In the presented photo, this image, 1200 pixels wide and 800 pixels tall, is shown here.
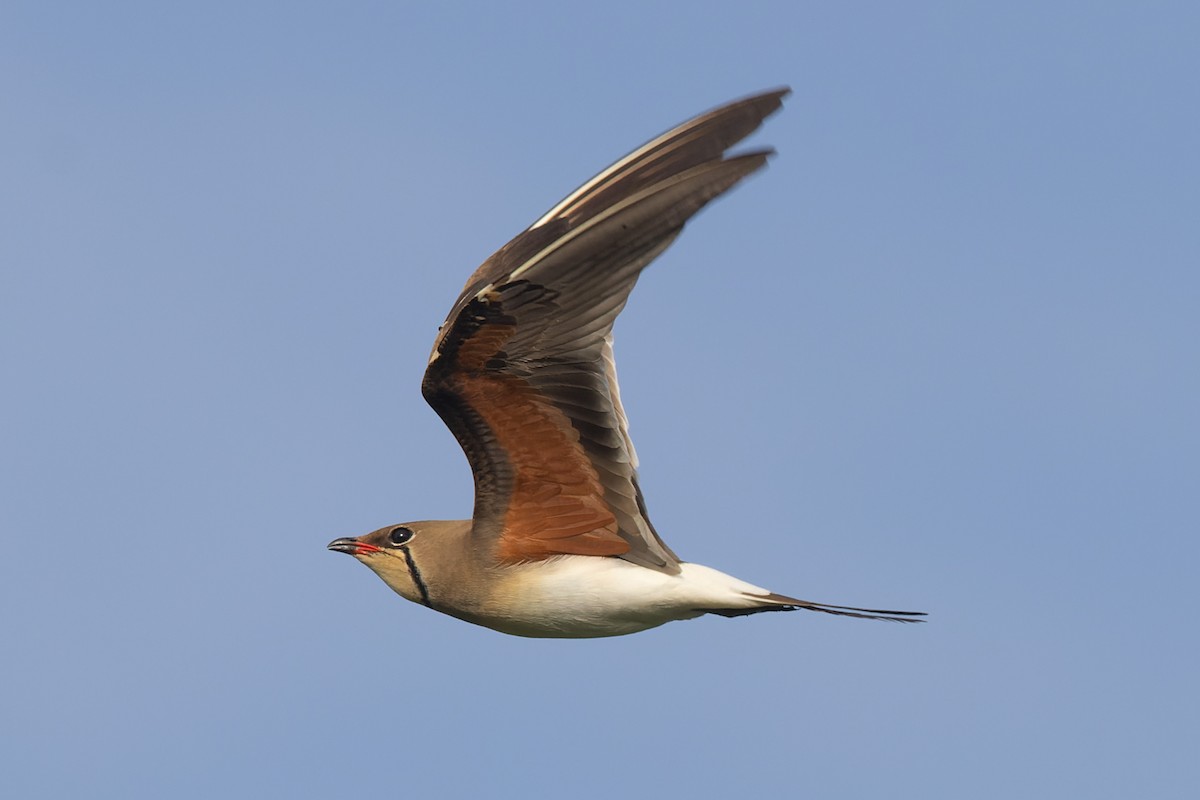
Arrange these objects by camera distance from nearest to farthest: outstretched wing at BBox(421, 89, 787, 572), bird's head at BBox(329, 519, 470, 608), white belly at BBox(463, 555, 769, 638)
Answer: outstretched wing at BBox(421, 89, 787, 572) < white belly at BBox(463, 555, 769, 638) < bird's head at BBox(329, 519, 470, 608)

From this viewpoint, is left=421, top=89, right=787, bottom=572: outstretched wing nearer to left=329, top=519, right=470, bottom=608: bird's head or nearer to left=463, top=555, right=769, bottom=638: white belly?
left=463, top=555, right=769, bottom=638: white belly

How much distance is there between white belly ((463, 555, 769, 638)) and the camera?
1334 cm

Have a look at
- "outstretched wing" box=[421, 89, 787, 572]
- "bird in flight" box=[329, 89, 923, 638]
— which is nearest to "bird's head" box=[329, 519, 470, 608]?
"bird in flight" box=[329, 89, 923, 638]

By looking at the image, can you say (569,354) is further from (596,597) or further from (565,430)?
(596,597)

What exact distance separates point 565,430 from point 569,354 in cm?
70

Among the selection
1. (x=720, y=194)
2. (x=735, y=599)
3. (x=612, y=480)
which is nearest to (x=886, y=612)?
(x=735, y=599)

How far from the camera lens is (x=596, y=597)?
13484 mm

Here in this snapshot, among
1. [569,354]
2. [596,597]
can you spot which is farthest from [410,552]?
[569,354]

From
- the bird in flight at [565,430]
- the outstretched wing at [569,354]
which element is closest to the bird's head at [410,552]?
the bird in flight at [565,430]

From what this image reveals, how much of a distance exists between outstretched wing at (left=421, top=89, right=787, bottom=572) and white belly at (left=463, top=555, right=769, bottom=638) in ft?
0.52

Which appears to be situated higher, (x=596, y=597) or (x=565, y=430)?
(x=565, y=430)

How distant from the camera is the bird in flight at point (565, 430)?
39.5ft

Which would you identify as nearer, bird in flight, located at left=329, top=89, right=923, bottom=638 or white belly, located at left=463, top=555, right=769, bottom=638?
bird in flight, located at left=329, top=89, right=923, bottom=638

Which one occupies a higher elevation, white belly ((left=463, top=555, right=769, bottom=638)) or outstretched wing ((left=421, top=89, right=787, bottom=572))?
outstretched wing ((left=421, top=89, right=787, bottom=572))
